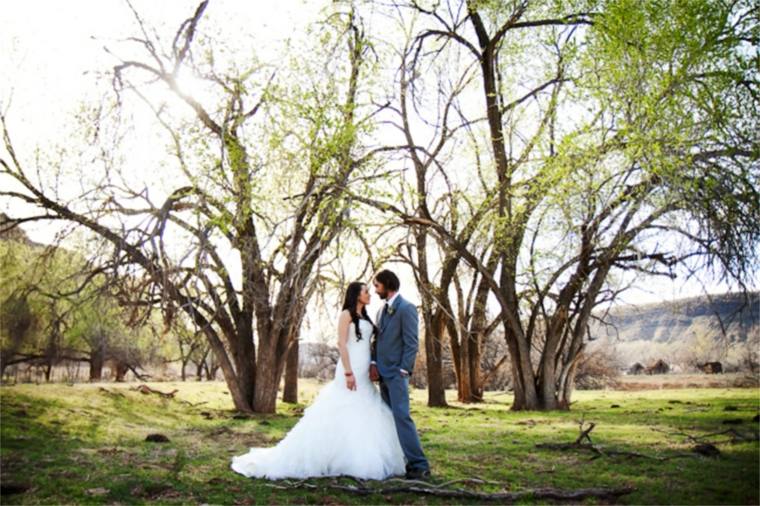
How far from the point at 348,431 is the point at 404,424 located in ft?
2.06

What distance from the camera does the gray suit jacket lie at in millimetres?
6398

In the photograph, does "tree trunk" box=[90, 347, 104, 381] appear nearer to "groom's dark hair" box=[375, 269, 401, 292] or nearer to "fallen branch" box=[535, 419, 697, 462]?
"fallen branch" box=[535, 419, 697, 462]

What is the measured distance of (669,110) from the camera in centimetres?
964

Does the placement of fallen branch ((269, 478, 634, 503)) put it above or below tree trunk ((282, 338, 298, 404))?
below

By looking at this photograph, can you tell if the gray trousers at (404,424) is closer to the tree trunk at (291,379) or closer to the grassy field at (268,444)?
the grassy field at (268,444)

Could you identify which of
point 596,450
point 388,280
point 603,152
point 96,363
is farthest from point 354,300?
point 96,363

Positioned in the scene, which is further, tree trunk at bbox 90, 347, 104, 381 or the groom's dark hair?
tree trunk at bbox 90, 347, 104, 381

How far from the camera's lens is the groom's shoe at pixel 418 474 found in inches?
246

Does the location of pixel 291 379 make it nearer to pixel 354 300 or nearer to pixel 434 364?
pixel 434 364

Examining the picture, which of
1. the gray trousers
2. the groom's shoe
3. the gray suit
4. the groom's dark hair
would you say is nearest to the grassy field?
the groom's shoe

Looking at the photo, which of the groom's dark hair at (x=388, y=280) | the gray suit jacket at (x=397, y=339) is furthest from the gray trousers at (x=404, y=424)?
the groom's dark hair at (x=388, y=280)

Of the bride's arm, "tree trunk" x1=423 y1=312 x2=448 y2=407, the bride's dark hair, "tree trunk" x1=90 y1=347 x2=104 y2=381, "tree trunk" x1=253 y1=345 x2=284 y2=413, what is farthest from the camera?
"tree trunk" x1=90 y1=347 x2=104 y2=381

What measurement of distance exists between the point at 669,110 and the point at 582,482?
21.1 ft

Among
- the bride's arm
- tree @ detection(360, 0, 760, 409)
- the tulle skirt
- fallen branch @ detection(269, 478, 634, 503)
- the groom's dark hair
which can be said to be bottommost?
fallen branch @ detection(269, 478, 634, 503)
